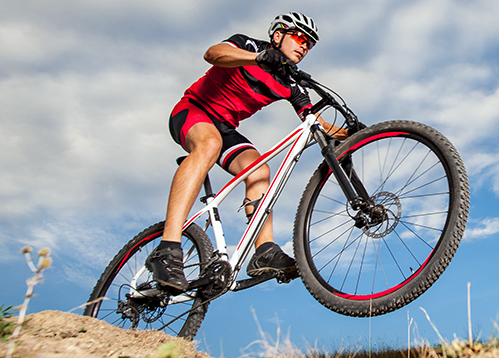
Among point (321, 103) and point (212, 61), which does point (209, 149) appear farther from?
point (321, 103)

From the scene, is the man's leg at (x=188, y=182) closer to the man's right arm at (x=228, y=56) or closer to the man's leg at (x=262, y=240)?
the man's leg at (x=262, y=240)

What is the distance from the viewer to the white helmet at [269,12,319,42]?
3.42 meters

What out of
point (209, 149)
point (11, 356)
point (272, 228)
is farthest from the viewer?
point (272, 228)

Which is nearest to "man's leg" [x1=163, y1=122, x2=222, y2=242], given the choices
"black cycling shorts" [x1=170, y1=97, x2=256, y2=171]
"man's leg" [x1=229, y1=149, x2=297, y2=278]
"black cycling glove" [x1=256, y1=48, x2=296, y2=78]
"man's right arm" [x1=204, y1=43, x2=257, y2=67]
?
"black cycling shorts" [x1=170, y1=97, x2=256, y2=171]

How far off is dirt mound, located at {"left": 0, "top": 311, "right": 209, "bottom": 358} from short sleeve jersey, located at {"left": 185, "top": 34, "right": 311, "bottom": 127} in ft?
6.70

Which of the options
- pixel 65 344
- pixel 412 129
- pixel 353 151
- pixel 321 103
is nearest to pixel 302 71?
pixel 321 103

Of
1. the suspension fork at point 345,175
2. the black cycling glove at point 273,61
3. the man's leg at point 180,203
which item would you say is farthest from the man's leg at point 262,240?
the black cycling glove at point 273,61

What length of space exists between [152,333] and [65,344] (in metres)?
0.69

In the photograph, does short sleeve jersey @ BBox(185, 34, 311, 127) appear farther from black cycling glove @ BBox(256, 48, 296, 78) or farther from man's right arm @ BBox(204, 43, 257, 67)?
black cycling glove @ BBox(256, 48, 296, 78)

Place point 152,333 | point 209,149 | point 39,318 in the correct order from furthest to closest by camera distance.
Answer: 1. point 209,149
2. point 152,333
3. point 39,318

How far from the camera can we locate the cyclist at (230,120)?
3029 mm

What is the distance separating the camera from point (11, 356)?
1520 mm

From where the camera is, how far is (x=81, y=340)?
1894 millimetres

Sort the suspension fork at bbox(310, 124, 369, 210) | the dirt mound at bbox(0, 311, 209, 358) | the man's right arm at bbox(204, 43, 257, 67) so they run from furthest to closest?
1. the man's right arm at bbox(204, 43, 257, 67)
2. the suspension fork at bbox(310, 124, 369, 210)
3. the dirt mound at bbox(0, 311, 209, 358)
